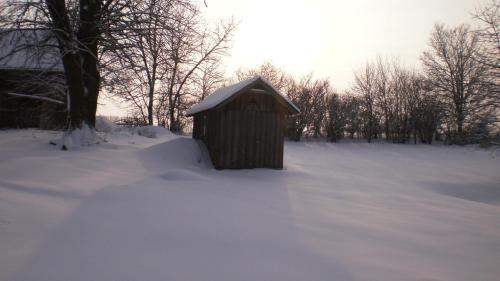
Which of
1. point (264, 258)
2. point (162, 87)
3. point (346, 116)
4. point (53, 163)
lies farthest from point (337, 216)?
point (346, 116)

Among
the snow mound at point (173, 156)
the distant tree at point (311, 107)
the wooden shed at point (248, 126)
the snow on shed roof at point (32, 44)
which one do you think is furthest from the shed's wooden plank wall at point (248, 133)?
the distant tree at point (311, 107)

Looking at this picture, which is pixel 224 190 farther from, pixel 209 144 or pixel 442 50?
pixel 442 50

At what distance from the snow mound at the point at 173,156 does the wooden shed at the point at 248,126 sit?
2.65ft

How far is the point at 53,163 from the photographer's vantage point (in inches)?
300

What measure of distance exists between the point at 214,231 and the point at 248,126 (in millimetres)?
8117

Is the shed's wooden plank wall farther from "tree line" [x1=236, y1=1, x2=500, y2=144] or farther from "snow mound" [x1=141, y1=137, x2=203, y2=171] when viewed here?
"tree line" [x1=236, y1=1, x2=500, y2=144]

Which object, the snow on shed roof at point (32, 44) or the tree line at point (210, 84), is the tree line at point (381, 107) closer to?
the tree line at point (210, 84)

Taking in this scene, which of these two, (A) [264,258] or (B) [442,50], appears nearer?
(A) [264,258]

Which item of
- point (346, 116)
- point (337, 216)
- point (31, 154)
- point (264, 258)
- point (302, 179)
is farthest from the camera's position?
point (346, 116)

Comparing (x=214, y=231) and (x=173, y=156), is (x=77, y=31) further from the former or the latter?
(x=214, y=231)

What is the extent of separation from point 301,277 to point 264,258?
520 mm

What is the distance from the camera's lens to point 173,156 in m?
11.9

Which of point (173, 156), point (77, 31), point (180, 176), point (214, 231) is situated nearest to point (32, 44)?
point (77, 31)

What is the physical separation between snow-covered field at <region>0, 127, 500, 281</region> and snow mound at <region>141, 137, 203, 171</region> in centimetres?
235
